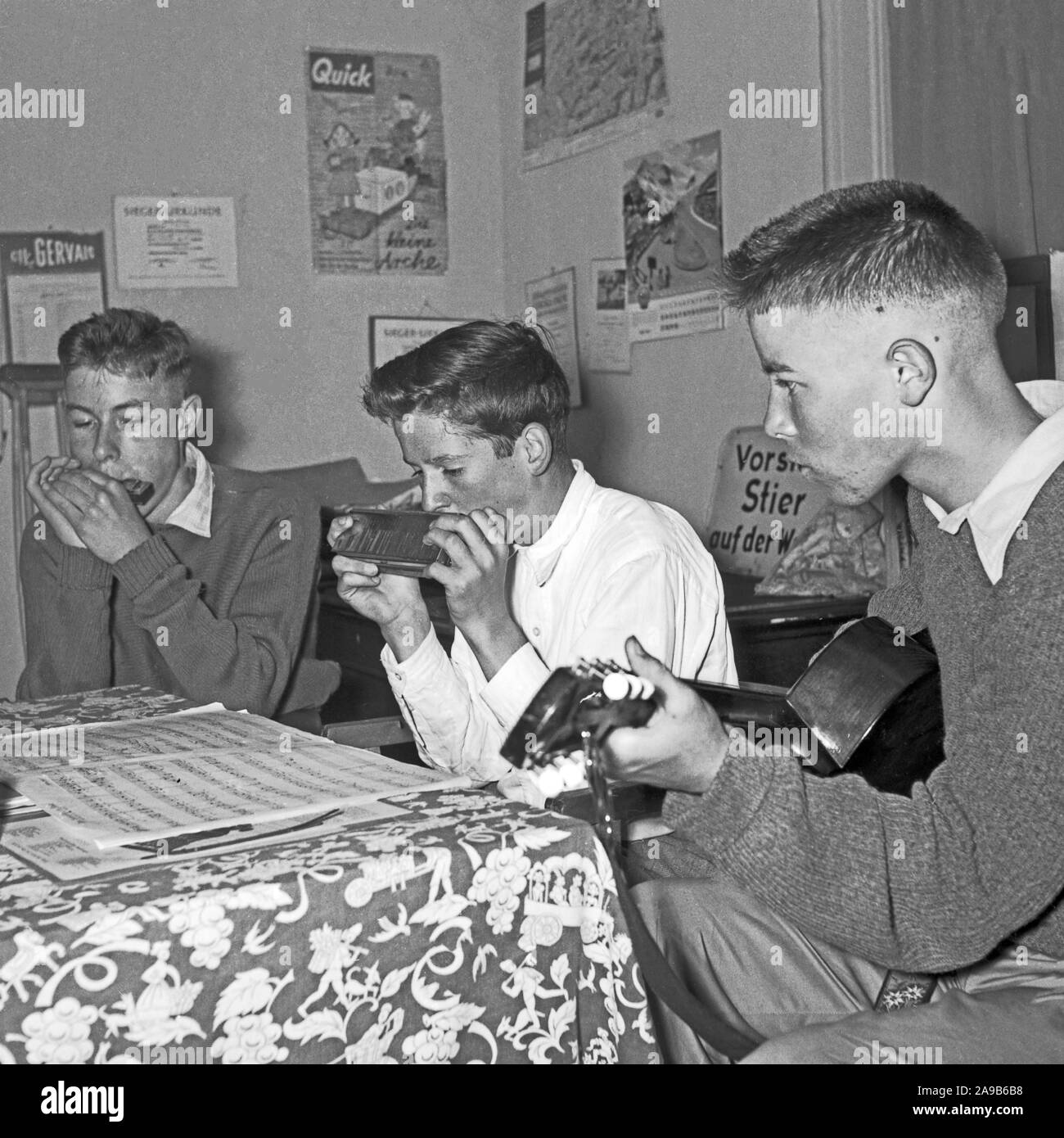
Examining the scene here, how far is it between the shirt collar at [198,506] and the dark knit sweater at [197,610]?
1 cm

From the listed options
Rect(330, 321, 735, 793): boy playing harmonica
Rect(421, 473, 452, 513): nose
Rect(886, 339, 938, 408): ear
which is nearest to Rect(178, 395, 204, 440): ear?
Rect(330, 321, 735, 793): boy playing harmonica

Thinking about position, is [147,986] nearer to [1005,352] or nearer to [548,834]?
[548,834]

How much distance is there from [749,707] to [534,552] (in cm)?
46

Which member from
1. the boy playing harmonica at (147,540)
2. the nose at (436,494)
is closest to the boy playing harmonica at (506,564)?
the nose at (436,494)

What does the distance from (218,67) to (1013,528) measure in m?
2.57

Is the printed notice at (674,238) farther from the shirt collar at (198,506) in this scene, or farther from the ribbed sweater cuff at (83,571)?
the ribbed sweater cuff at (83,571)

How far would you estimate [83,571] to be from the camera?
182 cm

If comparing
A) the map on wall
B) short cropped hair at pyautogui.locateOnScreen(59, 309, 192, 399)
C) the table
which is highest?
the map on wall

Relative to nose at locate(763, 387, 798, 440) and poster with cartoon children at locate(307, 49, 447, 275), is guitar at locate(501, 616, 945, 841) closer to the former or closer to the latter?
nose at locate(763, 387, 798, 440)

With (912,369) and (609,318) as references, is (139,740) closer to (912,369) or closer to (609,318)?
(912,369)

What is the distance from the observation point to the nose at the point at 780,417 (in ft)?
3.42

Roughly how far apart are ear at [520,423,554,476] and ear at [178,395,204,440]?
0.59 meters

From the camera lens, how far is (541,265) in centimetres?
315

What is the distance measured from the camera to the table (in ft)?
2.36
